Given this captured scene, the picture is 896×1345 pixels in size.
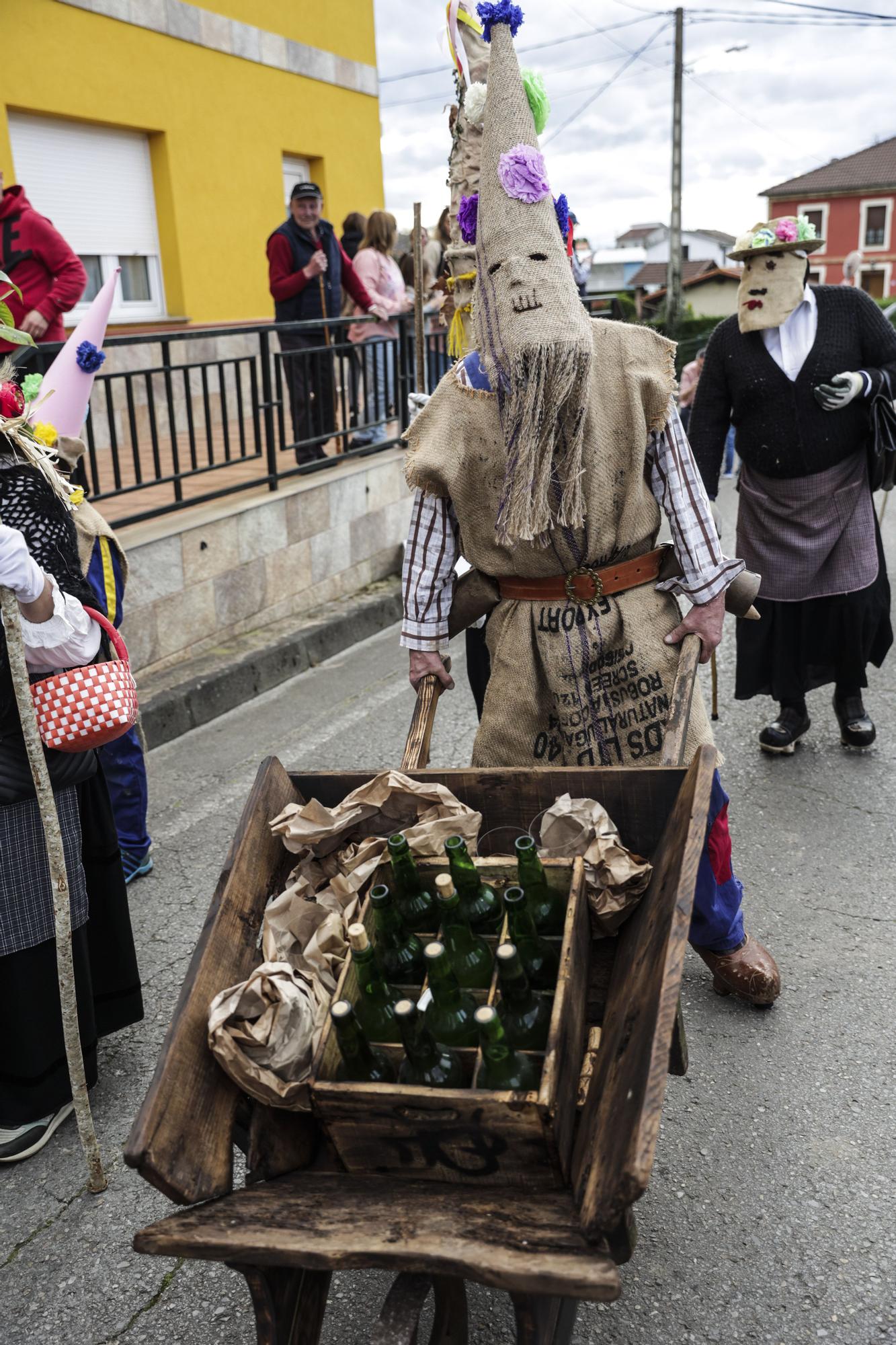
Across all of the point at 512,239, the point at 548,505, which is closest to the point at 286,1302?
the point at 548,505

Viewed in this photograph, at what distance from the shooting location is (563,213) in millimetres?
2639

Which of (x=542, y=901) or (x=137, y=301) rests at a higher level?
(x=137, y=301)

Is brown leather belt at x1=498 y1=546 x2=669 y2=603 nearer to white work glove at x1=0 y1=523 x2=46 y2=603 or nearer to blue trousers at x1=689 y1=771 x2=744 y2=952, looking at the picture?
blue trousers at x1=689 y1=771 x2=744 y2=952

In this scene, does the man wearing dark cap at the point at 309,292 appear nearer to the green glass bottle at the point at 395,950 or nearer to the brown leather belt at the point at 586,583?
the brown leather belt at the point at 586,583

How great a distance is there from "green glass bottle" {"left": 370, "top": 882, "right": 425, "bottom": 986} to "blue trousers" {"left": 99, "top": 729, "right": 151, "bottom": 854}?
1945 millimetres

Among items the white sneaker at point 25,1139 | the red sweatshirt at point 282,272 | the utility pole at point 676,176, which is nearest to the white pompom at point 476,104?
the white sneaker at point 25,1139

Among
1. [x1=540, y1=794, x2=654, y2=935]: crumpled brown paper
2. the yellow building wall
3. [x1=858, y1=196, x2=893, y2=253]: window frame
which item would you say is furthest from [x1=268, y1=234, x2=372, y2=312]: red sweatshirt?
[x1=858, y1=196, x2=893, y2=253]: window frame

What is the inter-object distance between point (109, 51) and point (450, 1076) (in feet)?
31.9

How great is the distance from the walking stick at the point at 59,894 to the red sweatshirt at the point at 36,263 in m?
4.64

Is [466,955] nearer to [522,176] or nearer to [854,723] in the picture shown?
[522,176]

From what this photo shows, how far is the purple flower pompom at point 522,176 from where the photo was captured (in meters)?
2.37

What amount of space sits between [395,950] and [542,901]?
30 centimetres

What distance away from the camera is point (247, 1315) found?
2.29 meters

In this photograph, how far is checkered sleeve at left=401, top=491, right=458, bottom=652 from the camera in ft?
9.05
